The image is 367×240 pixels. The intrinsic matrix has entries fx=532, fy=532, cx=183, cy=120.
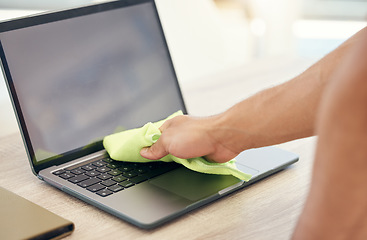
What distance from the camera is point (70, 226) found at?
28.9 inches

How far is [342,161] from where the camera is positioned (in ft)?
1.72

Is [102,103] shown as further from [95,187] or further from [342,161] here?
[342,161]

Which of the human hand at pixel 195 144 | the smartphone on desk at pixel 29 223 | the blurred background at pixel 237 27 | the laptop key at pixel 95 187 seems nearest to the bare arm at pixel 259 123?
the human hand at pixel 195 144

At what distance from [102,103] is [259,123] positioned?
36 centimetres

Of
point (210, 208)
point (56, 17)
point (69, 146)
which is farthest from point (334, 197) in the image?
point (56, 17)

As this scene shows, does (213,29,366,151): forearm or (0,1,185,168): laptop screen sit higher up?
(0,1,185,168): laptop screen

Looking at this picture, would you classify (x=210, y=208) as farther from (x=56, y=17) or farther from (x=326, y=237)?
(x=56, y=17)

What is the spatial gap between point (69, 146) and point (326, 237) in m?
0.56

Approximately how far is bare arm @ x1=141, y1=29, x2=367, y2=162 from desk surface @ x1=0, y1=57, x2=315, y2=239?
0.09m

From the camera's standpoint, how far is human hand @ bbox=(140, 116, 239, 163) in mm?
879

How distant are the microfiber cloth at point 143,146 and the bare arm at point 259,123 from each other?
0.04 feet

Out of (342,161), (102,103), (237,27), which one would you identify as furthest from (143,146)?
(237,27)

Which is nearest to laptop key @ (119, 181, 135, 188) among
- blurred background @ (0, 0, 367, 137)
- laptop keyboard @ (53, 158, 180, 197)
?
laptop keyboard @ (53, 158, 180, 197)

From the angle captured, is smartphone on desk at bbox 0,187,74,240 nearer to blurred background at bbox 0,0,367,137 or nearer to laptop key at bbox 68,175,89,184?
laptop key at bbox 68,175,89,184
